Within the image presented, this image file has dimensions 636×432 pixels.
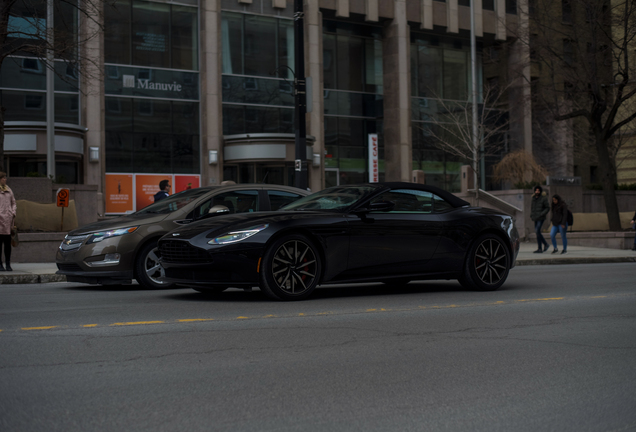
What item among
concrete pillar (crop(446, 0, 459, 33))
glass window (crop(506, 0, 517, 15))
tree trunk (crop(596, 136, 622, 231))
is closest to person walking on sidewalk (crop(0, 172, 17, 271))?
tree trunk (crop(596, 136, 622, 231))

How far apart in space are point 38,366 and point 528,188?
25384 millimetres

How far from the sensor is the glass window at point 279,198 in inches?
445

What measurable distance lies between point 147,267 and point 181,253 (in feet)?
7.38

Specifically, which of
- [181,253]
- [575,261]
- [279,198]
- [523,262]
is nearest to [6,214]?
[279,198]

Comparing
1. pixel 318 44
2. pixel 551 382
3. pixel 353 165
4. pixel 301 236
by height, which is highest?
pixel 318 44

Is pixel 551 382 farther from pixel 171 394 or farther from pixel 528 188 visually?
pixel 528 188

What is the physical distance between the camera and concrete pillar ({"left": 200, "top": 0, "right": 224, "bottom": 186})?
109ft

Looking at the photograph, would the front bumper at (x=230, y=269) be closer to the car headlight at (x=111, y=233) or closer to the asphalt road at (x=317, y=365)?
the asphalt road at (x=317, y=365)

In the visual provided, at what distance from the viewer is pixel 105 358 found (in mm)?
5457

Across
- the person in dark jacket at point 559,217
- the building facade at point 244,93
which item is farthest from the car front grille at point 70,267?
the building facade at point 244,93

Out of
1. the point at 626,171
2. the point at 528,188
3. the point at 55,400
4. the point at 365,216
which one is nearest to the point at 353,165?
the point at 528,188

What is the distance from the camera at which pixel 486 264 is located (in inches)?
404

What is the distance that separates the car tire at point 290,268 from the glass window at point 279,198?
8.76ft

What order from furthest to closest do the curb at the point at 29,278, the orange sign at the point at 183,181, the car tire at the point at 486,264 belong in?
the orange sign at the point at 183,181
the curb at the point at 29,278
the car tire at the point at 486,264
